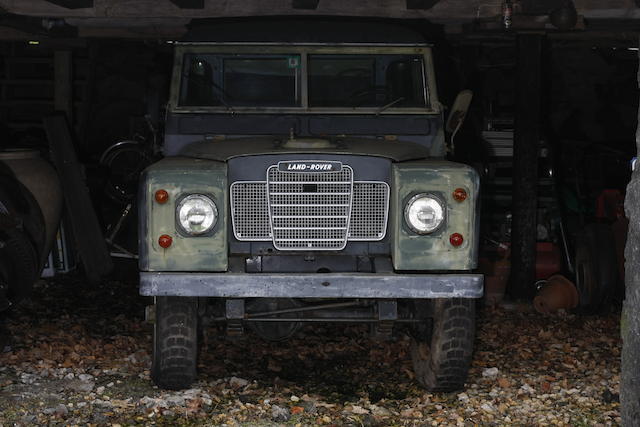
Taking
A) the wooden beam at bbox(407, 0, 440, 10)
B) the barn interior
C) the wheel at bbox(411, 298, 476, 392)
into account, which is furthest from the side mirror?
the wooden beam at bbox(407, 0, 440, 10)

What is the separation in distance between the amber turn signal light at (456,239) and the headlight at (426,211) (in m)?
0.10

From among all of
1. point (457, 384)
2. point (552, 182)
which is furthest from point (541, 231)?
point (457, 384)

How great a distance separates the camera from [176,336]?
5.77 metres

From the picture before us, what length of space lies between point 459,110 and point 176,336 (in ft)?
7.27

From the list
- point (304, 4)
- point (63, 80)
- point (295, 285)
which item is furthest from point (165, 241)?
point (63, 80)

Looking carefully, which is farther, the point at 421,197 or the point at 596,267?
the point at 596,267

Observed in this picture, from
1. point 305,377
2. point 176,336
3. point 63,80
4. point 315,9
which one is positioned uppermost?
point 315,9

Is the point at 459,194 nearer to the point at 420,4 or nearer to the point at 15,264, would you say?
the point at 420,4

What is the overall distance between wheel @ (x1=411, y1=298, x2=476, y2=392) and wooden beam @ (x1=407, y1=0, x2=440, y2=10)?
2.89 metres

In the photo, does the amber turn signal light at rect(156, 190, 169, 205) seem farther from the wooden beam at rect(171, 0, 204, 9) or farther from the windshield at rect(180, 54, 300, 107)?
the wooden beam at rect(171, 0, 204, 9)

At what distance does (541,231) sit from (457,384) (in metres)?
3.66

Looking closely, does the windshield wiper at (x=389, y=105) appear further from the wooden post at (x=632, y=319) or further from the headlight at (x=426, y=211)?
the wooden post at (x=632, y=319)

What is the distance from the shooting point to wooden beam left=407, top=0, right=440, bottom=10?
25.7ft

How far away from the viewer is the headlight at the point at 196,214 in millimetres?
5445
